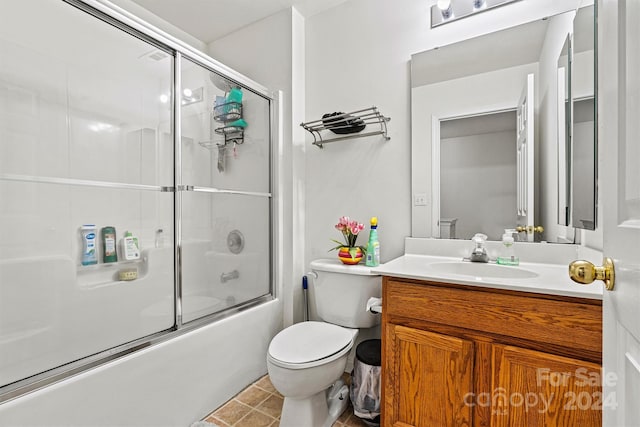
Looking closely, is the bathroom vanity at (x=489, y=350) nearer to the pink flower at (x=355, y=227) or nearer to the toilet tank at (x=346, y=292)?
the toilet tank at (x=346, y=292)

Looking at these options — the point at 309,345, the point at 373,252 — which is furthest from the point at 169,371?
the point at 373,252

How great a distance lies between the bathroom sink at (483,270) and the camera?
4.68ft

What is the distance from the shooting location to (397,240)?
1925 mm

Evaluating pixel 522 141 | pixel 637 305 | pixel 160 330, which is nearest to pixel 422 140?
pixel 522 141

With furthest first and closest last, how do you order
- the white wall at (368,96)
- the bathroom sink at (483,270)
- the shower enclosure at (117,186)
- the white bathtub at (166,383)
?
the white wall at (368,96), the shower enclosure at (117,186), the bathroom sink at (483,270), the white bathtub at (166,383)

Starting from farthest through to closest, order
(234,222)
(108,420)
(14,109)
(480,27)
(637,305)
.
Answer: (234,222), (480,27), (14,109), (108,420), (637,305)

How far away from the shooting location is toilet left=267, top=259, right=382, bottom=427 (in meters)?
1.40

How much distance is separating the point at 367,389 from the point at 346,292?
Result: 0.47m

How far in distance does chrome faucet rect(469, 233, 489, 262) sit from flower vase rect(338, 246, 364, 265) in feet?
1.92

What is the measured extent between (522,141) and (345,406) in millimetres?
1625

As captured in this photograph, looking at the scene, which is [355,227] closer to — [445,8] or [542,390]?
[542,390]

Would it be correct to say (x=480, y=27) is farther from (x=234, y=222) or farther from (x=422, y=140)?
(x=234, y=222)

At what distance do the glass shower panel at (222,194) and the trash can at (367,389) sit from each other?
84 cm

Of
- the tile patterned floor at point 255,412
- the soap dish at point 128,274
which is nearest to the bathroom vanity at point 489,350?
the tile patterned floor at point 255,412
